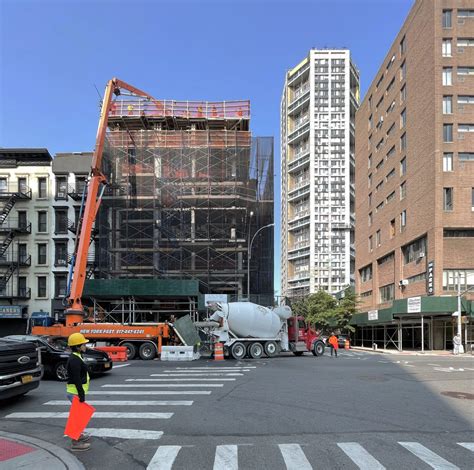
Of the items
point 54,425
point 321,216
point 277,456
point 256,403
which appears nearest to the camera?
point 277,456

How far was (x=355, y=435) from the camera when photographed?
7.89 meters

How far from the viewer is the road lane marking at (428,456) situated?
6.30 m

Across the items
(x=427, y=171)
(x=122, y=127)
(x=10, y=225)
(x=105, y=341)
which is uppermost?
(x=122, y=127)

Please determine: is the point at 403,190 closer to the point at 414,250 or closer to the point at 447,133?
the point at 414,250

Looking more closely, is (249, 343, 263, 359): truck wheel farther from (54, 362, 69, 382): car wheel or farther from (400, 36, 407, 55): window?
(400, 36, 407, 55): window

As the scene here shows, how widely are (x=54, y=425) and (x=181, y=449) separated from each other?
3.19 m

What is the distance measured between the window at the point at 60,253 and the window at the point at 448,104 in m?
34.4

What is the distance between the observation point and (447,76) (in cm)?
4091

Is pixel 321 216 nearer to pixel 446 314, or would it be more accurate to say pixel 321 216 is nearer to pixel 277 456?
pixel 446 314

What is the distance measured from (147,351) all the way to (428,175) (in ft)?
92.1

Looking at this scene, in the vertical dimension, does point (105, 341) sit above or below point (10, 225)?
below

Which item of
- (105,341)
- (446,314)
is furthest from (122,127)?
(446,314)

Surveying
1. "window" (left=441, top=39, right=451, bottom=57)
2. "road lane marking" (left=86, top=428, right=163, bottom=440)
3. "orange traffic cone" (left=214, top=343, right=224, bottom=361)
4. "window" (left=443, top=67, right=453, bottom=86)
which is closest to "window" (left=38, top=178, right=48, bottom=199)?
"orange traffic cone" (left=214, top=343, right=224, bottom=361)

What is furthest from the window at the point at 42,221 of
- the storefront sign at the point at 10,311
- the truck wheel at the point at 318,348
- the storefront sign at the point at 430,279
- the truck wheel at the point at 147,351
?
the storefront sign at the point at 430,279
